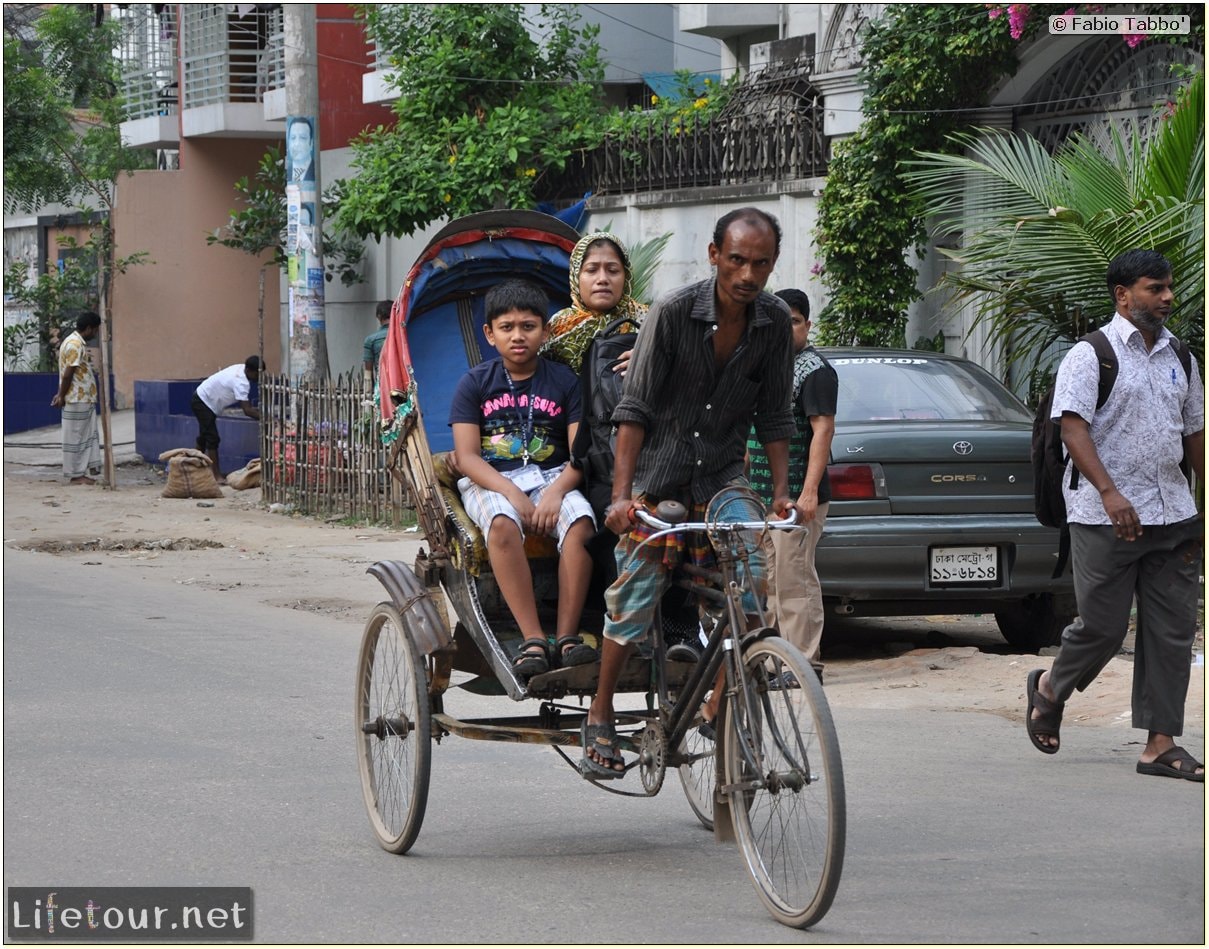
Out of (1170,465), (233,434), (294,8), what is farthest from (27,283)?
(1170,465)

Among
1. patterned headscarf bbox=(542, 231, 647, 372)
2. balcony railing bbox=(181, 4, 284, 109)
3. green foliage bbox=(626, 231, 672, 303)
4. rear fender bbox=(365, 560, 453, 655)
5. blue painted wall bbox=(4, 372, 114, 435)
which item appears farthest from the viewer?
blue painted wall bbox=(4, 372, 114, 435)

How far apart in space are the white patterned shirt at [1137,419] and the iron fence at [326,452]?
9.63 m

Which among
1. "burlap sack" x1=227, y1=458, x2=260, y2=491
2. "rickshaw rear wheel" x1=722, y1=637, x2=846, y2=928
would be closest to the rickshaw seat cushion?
"rickshaw rear wheel" x1=722, y1=637, x2=846, y2=928

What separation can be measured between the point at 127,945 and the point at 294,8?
13.8 metres

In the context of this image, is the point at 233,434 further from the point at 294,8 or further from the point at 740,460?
the point at 740,460

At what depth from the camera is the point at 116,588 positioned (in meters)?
12.1

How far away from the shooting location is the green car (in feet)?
28.6

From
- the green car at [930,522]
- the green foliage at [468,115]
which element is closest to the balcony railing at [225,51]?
the green foliage at [468,115]

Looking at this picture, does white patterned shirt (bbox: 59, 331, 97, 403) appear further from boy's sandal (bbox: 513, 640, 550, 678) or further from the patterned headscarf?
boy's sandal (bbox: 513, 640, 550, 678)

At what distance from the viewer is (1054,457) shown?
6.92m

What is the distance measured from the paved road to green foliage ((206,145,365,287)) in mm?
14971

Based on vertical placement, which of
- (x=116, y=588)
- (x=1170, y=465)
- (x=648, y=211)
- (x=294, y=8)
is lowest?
(x=116, y=588)

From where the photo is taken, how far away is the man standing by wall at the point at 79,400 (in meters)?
19.2

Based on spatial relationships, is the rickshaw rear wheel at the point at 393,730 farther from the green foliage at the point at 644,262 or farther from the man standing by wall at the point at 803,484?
the green foliage at the point at 644,262
